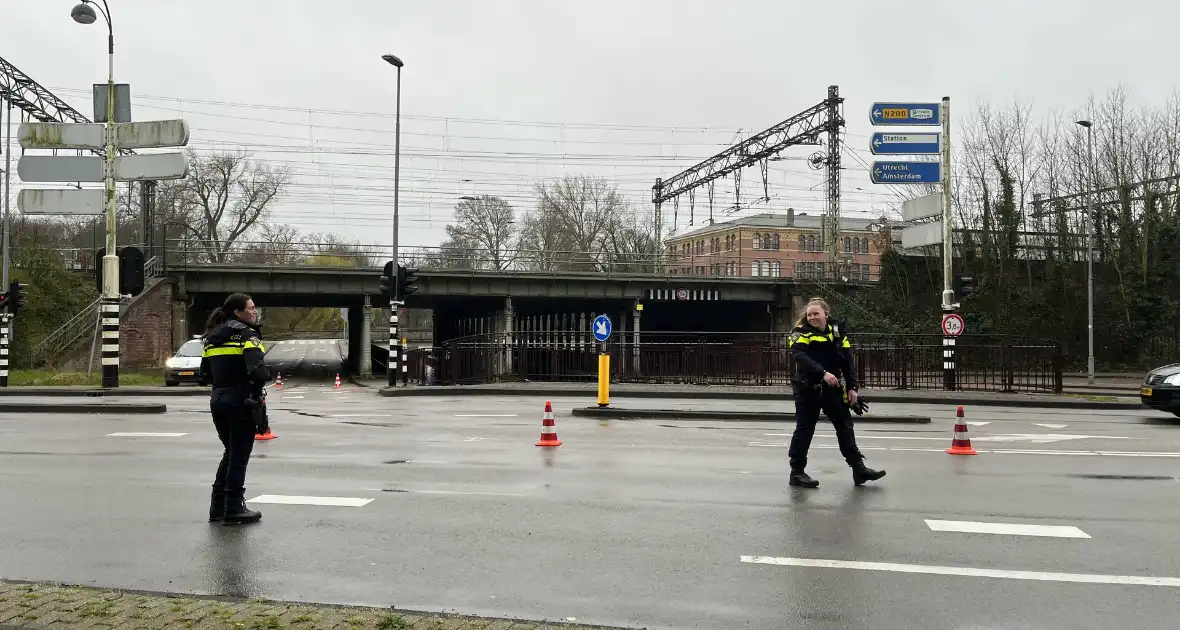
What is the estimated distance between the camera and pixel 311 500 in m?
7.60

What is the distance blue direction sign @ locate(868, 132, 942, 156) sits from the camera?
23908 mm

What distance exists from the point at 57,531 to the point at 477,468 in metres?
3.93

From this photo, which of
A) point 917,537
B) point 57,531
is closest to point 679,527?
point 917,537

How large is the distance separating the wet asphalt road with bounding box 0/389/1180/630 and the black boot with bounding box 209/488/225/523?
130 mm

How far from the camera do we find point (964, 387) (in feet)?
79.0

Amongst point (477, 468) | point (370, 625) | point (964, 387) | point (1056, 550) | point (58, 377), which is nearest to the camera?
point (370, 625)

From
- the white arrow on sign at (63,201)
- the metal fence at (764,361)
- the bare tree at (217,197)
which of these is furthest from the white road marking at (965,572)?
the bare tree at (217,197)

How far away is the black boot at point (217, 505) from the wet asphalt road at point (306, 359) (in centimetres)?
3211

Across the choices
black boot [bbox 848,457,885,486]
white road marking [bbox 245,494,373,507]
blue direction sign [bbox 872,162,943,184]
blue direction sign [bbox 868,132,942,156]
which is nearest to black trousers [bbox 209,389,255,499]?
white road marking [bbox 245,494,373,507]

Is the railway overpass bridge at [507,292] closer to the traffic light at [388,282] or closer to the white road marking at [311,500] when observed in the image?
the traffic light at [388,282]

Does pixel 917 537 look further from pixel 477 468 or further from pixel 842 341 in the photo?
pixel 477 468

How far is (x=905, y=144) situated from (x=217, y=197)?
60.0 m

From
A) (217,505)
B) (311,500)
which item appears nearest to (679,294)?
(311,500)

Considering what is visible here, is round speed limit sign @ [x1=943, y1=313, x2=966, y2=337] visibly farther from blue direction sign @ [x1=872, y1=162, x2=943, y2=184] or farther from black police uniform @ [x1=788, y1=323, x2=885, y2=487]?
black police uniform @ [x1=788, y1=323, x2=885, y2=487]
